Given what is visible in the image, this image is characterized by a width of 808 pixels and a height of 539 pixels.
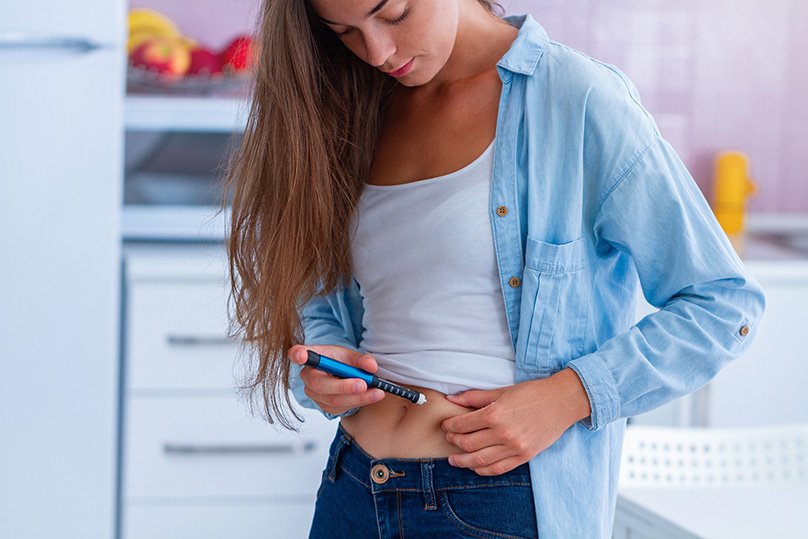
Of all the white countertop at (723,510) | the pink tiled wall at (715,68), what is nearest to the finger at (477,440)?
the white countertop at (723,510)

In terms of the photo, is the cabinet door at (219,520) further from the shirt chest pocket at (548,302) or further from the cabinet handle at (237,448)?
the shirt chest pocket at (548,302)

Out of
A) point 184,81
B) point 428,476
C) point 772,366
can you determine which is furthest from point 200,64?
point 428,476

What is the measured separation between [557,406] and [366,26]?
401mm

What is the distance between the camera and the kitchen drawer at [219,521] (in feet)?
7.18

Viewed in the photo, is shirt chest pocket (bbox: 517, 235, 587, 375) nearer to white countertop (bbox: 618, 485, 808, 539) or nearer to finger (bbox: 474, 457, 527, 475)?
finger (bbox: 474, 457, 527, 475)

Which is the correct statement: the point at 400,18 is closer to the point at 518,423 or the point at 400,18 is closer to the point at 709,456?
the point at 518,423

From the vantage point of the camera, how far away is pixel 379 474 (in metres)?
1.00

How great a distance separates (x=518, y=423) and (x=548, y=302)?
0.12 meters

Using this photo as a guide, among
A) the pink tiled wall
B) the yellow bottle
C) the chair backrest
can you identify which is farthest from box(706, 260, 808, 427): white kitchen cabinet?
the chair backrest

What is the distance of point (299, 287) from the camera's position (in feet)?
3.72

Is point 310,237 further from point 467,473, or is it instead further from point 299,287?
point 467,473

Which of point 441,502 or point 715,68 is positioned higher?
point 715,68

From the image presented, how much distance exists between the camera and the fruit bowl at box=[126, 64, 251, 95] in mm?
2361

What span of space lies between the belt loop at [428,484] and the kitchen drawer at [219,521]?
4.26ft
